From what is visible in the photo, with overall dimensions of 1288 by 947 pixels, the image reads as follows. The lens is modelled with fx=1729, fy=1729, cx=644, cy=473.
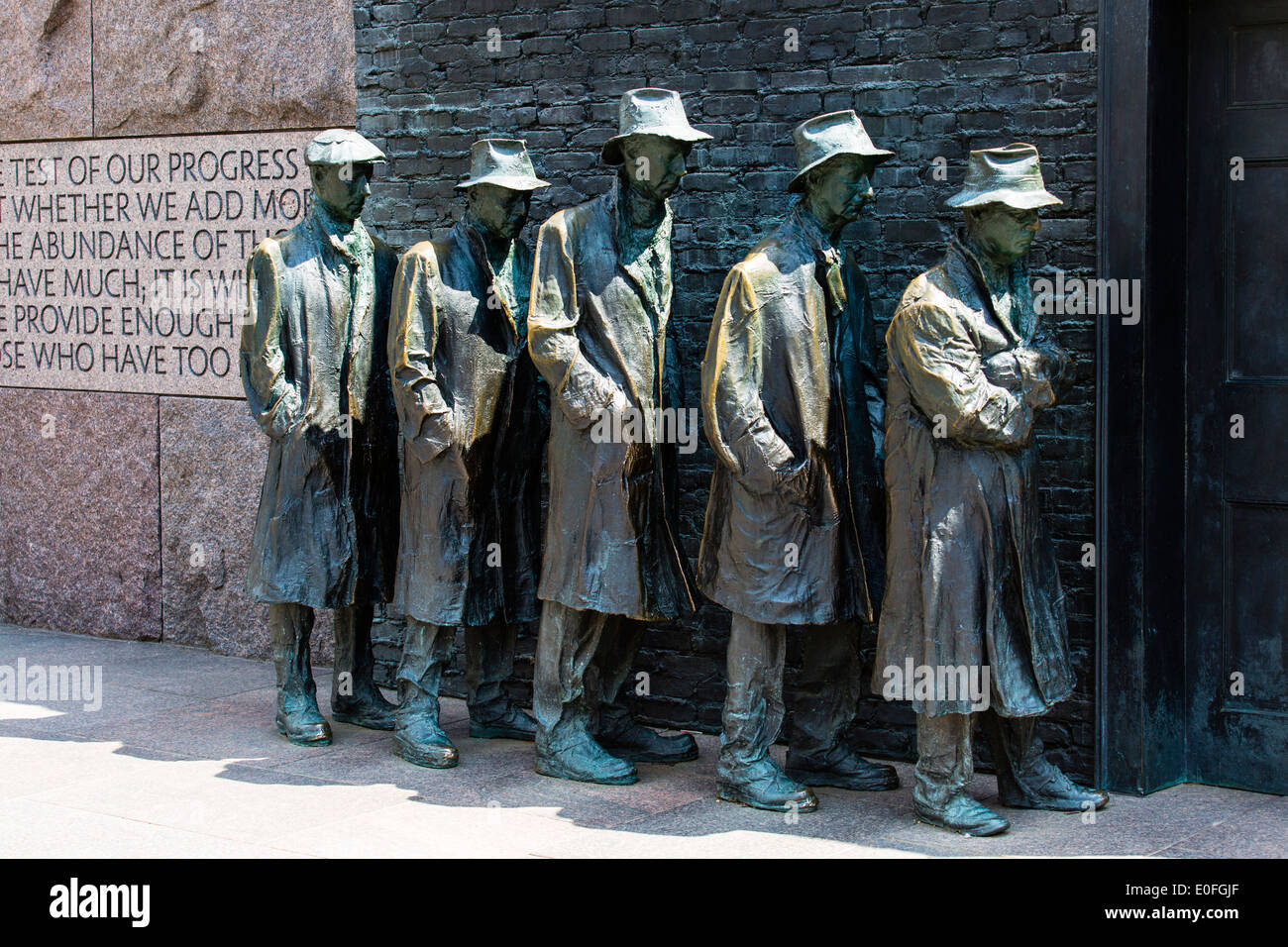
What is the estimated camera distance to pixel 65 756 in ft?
22.3

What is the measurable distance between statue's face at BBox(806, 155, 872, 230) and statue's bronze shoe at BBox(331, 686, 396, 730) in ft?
9.43

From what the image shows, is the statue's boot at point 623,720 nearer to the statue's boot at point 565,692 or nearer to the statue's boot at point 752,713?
the statue's boot at point 565,692

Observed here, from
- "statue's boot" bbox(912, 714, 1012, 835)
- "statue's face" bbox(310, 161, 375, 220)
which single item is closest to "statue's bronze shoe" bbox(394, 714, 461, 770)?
"statue's boot" bbox(912, 714, 1012, 835)

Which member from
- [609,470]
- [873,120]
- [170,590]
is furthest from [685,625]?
[170,590]

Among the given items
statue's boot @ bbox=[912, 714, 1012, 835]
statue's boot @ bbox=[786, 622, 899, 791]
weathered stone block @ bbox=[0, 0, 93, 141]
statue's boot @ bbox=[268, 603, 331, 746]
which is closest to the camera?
statue's boot @ bbox=[912, 714, 1012, 835]

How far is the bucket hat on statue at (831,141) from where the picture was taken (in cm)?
598

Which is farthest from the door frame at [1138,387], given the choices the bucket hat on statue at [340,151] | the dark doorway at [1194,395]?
the bucket hat on statue at [340,151]

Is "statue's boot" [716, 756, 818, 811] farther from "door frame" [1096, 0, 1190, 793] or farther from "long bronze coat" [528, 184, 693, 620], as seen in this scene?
"door frame" [1096, 0, 1190, 793]

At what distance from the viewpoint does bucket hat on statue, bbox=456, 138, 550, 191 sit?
669 centimetres

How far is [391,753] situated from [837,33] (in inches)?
132

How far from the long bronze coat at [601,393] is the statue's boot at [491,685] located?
2.62 feet

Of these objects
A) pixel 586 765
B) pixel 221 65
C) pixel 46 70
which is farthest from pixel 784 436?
pixel 46 70

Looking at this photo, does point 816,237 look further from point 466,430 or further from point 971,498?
point 466,430

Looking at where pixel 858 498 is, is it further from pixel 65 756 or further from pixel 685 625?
pixel 65 756
